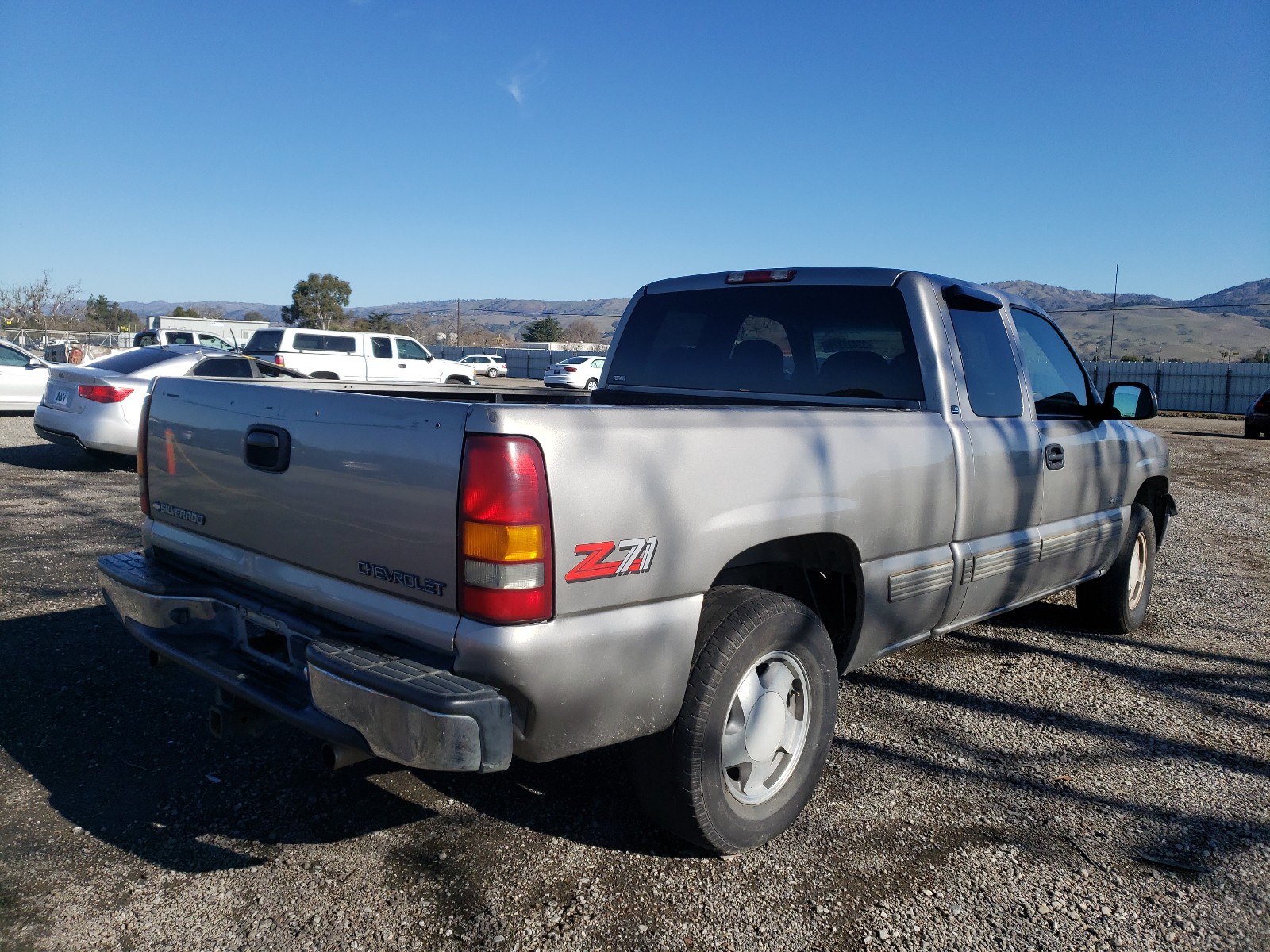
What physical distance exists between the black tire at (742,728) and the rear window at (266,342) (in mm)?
20157

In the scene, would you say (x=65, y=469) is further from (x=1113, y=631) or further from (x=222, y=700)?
(x=1113, y=631)

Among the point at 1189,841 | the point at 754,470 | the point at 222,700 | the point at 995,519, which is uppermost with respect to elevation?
the point at 754,470

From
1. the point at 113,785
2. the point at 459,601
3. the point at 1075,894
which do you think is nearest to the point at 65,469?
the point at 113,785

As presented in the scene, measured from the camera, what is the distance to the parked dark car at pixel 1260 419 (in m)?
21.4

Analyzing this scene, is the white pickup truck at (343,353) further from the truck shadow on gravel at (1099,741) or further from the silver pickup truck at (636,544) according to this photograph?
the silver pickup truck at (636,544)

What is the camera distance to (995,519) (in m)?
3.85

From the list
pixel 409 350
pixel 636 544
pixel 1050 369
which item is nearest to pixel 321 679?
pixel 636 544

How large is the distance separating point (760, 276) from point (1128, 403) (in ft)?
6.90

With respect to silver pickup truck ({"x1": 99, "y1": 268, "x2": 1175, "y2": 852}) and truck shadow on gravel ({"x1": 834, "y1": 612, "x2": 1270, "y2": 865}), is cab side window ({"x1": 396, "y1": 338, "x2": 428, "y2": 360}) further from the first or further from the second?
truck shadow on gravel ({"x1": 834, "y1": 612, "x2": 1270, "y2": 865})

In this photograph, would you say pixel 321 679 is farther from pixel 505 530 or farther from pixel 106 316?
pixel 106 316

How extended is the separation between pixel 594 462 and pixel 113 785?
2283 millimetres

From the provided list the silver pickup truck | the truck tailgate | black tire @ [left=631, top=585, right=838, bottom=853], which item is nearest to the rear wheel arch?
the silver pickup truck

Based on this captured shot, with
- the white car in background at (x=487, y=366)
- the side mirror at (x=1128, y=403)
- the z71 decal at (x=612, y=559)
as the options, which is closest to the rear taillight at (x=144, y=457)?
the z71 decal at (x=612, y=559)

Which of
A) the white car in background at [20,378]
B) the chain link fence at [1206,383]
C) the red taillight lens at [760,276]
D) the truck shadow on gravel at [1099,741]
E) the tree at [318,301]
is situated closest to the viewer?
the truck shadow on gravel at [1099,741]
